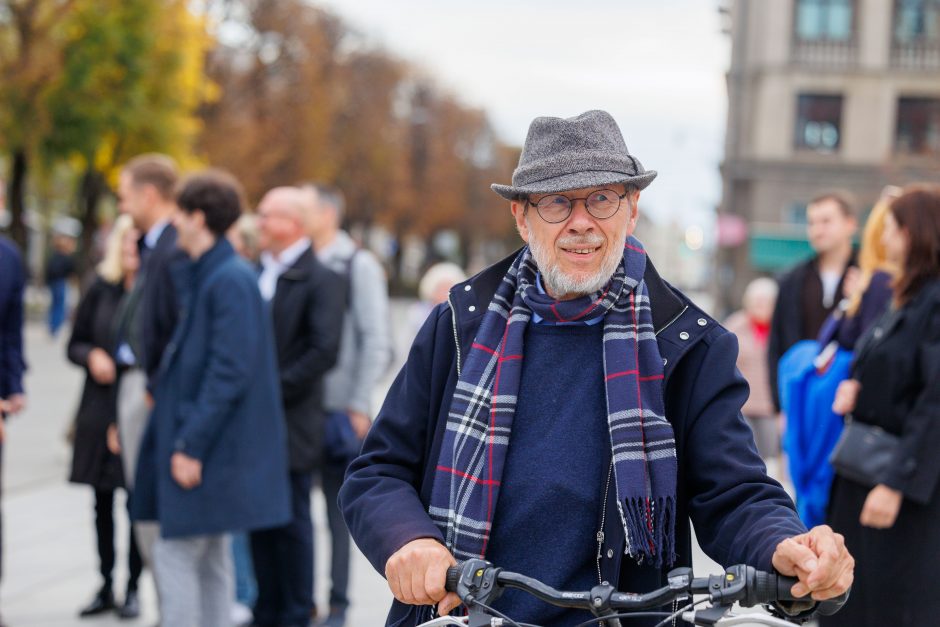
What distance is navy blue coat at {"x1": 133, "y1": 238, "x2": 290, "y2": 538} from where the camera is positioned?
17.7 ft

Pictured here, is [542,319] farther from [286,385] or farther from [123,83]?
[123,83]

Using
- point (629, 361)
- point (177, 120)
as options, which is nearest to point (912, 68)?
point (177, 120)

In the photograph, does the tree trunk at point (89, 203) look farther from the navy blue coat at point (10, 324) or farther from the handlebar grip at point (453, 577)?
the handlebar grip at point (453, 577)

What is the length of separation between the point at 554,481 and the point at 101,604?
4638mm

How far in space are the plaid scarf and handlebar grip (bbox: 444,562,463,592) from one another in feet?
0.87

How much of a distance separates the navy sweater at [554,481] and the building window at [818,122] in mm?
42408

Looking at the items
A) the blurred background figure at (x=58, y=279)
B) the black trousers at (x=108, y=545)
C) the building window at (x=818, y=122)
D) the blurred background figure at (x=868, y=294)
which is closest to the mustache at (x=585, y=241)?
the blurred background figure at (x=868, y=294)

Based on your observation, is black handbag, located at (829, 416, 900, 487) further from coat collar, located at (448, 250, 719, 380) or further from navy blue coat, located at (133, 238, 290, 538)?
navy blue coat, located at (133, 238, 290, 538)

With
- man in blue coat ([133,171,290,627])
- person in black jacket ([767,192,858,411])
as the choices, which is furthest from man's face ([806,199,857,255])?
man in blue coat ([133,171,290,627])

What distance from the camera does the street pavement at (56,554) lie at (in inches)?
266

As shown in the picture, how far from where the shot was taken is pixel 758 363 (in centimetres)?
1095

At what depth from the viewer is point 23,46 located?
79.0ft

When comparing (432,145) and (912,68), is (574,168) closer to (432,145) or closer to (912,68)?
(912,68)

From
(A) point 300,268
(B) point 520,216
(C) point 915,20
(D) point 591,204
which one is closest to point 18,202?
(A) point 300,268
